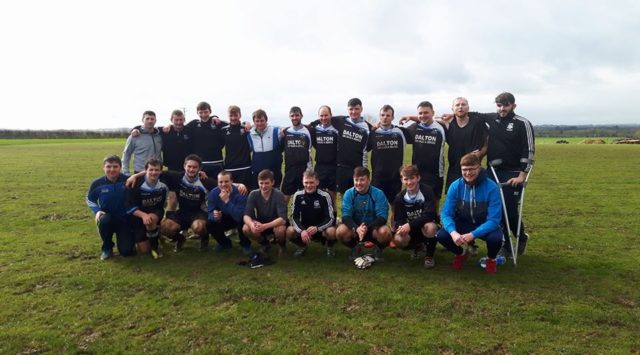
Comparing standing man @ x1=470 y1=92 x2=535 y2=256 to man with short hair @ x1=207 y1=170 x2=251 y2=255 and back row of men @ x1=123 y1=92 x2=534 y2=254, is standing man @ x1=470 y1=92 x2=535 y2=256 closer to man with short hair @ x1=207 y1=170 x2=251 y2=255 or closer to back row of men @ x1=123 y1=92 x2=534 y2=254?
back row of men @ x1=123 y1=92 x2=534 y2=254

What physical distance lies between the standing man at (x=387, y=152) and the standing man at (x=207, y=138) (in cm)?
300

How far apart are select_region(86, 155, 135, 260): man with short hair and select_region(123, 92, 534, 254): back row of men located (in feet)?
3.94

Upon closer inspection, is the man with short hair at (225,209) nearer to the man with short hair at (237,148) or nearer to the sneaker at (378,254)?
the man with short hair at (237,148)

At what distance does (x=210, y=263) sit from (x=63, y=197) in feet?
27.2

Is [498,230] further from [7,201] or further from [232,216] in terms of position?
[7,201]

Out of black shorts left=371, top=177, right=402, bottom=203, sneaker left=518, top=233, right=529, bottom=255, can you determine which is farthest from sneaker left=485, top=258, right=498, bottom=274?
black shorts left=371, top=177, right=402, bottom=203

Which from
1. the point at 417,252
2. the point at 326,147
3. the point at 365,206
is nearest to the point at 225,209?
the point at 326,147

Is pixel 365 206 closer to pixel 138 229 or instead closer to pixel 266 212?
pixel 266 212

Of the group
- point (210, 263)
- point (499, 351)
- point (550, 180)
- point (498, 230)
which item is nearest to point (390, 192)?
point (498, 230)

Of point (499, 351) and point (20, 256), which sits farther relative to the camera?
point (20, 256)

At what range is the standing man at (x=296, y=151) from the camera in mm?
7711

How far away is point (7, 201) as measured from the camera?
455 inches

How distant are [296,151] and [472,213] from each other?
324cm

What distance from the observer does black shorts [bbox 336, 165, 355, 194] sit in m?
7.53
